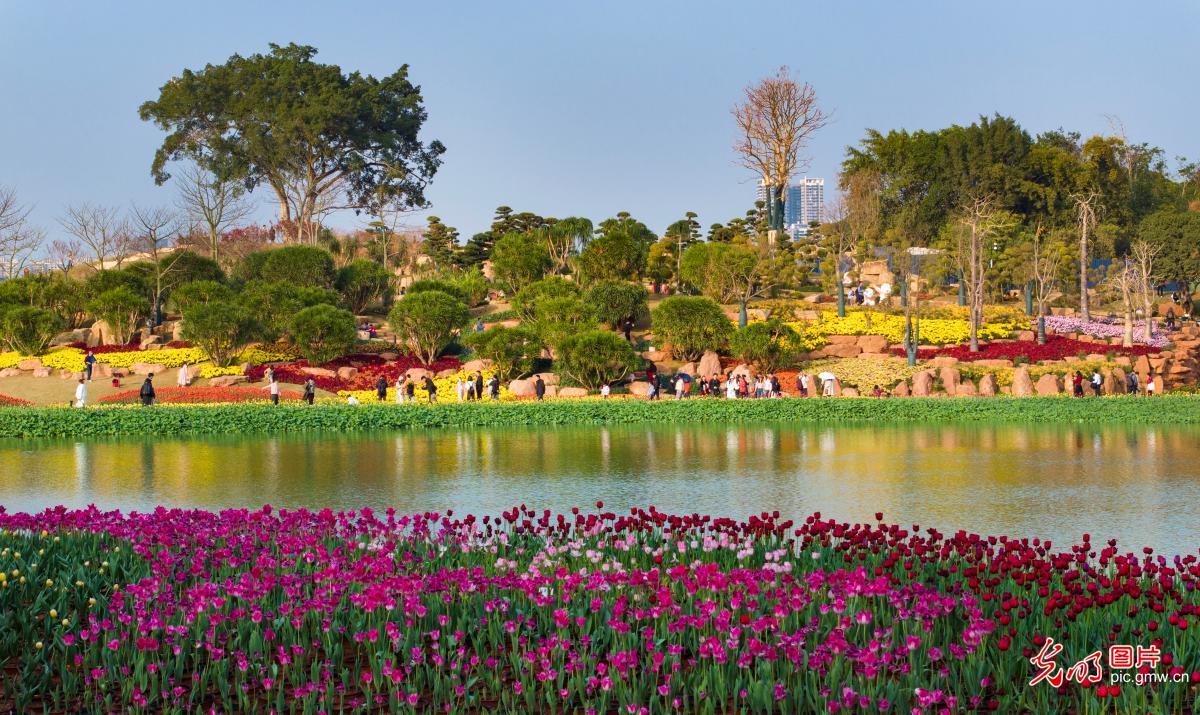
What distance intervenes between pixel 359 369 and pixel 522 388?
21.1 ft

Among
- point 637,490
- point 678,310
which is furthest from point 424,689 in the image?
point 678,310

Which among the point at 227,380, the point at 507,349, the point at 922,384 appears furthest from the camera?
the point at 507,349

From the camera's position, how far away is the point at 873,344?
38125 millimetres

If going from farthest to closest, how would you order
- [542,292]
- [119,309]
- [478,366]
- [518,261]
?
[518,261] → [119,309] → [542,292] → [478,366]

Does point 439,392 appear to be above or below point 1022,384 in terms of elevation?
above

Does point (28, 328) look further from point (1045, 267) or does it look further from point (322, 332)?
point (1045, 267)

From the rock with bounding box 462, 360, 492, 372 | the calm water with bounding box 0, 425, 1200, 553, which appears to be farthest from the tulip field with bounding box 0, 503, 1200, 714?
the rock with bounding box 462, 360, 492, 372

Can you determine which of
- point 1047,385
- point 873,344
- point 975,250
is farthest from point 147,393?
point 975,250

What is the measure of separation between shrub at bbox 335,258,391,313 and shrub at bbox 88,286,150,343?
8.04m

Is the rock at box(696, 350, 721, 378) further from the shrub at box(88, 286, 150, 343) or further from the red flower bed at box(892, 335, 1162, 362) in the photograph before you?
the shrub at box(88, 286, 150, 343)

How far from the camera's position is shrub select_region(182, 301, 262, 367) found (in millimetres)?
34562

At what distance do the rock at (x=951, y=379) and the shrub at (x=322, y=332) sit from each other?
18.9 metres

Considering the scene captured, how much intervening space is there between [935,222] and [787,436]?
4212 cm

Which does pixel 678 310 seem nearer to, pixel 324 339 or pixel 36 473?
pixel 324 339
